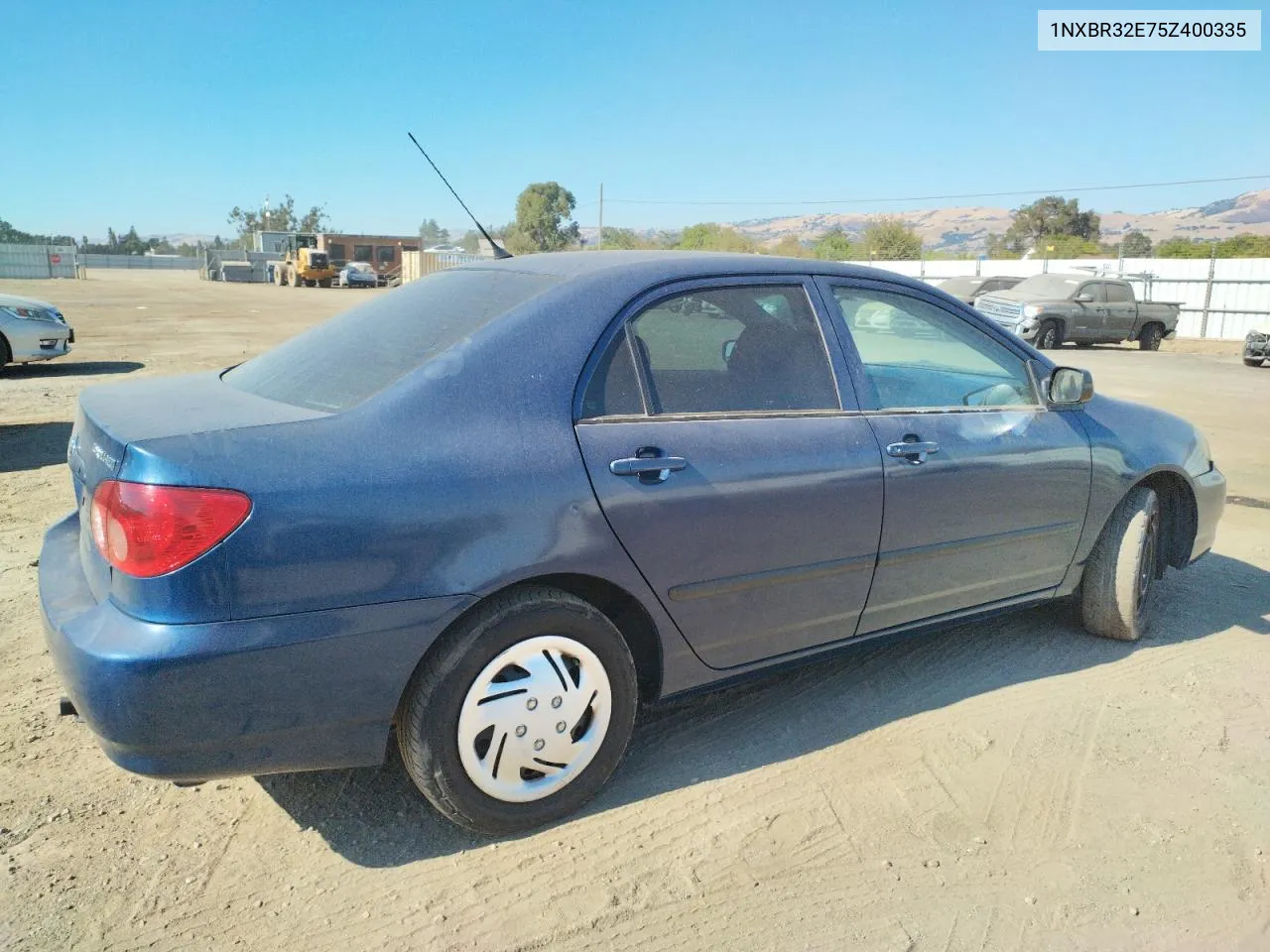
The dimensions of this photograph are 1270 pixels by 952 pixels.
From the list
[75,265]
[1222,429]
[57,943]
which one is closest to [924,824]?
[57,943]

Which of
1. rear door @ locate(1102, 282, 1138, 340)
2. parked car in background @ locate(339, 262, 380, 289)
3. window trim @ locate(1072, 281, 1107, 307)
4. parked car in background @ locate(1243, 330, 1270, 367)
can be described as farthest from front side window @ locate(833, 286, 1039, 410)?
parked car in background @ locate(339, 262, 380, 289)

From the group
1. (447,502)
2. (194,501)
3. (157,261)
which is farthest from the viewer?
(157,261)

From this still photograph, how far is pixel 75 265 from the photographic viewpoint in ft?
214

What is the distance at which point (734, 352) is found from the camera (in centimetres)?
318

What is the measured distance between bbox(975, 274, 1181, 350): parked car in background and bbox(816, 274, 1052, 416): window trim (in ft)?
53.7

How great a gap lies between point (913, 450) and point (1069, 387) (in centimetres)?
93

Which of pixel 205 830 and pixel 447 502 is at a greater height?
pixel 447 502

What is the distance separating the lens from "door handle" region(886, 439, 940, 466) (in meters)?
3.23

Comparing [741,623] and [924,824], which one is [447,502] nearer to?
[741,623]

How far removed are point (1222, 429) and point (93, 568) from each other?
10781mm

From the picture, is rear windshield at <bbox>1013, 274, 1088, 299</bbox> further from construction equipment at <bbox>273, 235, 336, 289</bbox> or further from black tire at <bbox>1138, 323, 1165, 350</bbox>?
construction equipment at <bbox>273, 235, 336, 289</bbox>

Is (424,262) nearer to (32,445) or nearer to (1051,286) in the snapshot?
(1051,286)

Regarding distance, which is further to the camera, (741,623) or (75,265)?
(75,265)

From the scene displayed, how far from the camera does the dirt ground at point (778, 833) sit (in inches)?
93.7
